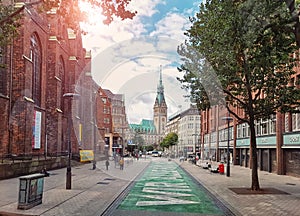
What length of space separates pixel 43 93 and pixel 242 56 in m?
23.9

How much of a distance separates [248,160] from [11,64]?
2710 centimetres

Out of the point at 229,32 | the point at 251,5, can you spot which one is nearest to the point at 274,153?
the point at 229,32

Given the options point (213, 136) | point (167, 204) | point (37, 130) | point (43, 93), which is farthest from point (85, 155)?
point (167, 204)

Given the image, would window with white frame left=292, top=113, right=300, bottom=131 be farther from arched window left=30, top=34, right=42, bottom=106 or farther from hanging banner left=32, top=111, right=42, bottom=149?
arched window left=30, top=34, right=42, bottom=106

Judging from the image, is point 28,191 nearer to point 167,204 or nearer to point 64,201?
point 64,201

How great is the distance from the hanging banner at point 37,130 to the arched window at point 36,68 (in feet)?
7.35

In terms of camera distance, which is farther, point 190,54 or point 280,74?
point 190,54

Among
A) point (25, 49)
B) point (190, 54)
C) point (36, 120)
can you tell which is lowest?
point (36, 120)

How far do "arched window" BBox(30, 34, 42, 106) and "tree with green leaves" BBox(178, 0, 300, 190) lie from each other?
745 inches

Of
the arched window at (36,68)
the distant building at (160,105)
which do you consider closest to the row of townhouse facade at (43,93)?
the arched window at (36,68)

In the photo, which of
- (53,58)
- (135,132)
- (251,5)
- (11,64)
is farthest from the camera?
(135,132)

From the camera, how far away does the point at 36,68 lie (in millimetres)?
33781

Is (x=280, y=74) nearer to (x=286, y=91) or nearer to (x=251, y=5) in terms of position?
A: (x=286, y=91)

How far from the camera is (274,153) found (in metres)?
30.3
